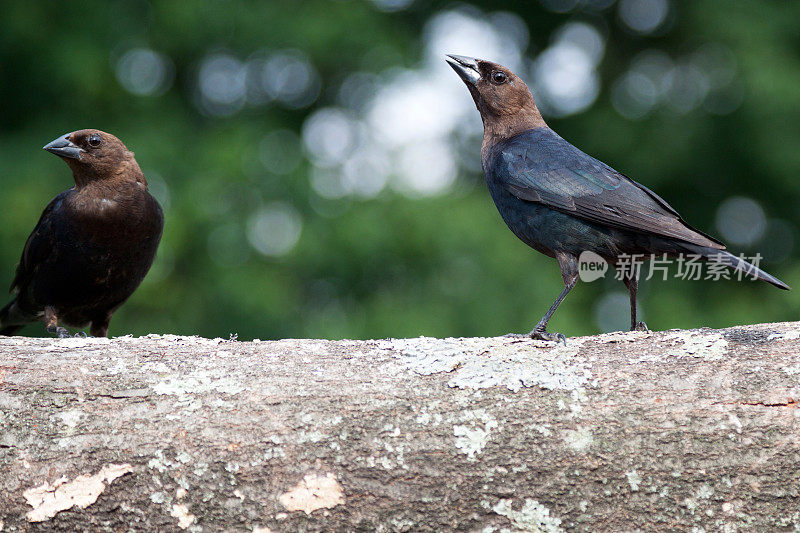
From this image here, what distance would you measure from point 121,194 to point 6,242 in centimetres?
290

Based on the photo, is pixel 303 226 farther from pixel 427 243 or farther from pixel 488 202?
pixel 488 202

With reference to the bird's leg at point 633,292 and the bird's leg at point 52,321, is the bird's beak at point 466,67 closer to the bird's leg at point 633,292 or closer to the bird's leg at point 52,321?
the bird's leg at point 633,292

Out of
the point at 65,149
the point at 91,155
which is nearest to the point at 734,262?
the point at 91,155

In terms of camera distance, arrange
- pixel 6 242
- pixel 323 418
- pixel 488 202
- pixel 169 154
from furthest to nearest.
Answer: pixel 488 202
pixel 169 154
pixel 6 242
pixel 323 418

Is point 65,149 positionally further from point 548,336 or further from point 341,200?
point 341,200

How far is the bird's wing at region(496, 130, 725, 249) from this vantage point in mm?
3656

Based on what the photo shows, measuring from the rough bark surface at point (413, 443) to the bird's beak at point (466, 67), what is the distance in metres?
2.01

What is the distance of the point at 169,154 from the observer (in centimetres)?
731

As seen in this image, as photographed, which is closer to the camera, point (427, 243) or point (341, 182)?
point (427, 243)

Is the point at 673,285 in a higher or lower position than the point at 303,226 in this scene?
higher

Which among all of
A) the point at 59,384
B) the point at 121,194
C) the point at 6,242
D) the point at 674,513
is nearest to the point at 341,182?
the point at 6,242

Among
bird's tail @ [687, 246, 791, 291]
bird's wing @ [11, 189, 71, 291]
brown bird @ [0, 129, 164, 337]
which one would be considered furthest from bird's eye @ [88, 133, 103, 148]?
bird's tail @ [687, 246, 791, 291]

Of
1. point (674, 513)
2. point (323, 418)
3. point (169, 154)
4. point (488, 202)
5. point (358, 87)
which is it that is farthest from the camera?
point (358, 87)

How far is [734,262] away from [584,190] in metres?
0.71
